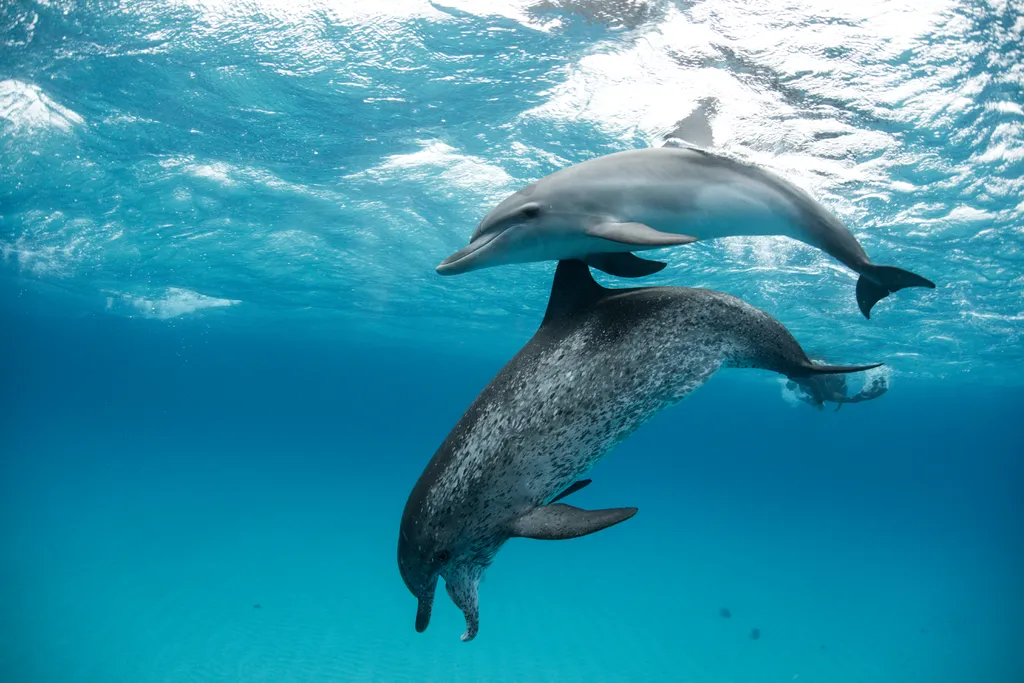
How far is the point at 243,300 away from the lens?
36906mm

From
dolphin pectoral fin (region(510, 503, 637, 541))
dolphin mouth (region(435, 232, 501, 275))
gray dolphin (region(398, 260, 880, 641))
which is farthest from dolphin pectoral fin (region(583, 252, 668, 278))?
dolphin pectoral fin (region(510, 503, 637, 541))

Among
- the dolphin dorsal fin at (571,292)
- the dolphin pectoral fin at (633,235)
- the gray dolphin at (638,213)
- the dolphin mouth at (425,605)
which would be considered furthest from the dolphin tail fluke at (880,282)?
the dolphin mouth at (425,605)

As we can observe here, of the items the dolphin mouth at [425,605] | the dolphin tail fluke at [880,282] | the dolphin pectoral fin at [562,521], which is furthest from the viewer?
the dolphin tail fluke at [880,282]

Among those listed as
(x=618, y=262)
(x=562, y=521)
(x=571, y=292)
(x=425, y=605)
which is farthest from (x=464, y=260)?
(x=425, y=605)

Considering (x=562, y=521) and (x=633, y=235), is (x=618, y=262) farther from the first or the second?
(x=562, y=521)

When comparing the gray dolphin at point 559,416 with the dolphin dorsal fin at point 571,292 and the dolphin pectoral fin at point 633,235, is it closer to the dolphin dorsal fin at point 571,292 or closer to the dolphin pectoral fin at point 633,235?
the dolphin dorsal fin at point 571,292

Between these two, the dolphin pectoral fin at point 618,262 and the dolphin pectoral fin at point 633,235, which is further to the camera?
the dolphin pectoral fin at point 618,262

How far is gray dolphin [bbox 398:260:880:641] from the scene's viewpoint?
251cm

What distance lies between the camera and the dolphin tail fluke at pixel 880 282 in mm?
3500

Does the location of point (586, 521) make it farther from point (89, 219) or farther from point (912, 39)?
point (89, 219)

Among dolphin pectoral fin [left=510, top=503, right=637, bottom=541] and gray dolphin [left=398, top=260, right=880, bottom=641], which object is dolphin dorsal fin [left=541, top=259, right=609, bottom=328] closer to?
gray dolphin [left=398, top=260, right=880, bottom=641]

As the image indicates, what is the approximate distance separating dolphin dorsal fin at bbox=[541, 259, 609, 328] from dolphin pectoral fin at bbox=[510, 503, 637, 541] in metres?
0.89

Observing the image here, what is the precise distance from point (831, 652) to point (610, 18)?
2538 centimetres

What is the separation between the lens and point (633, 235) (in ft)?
8.93
